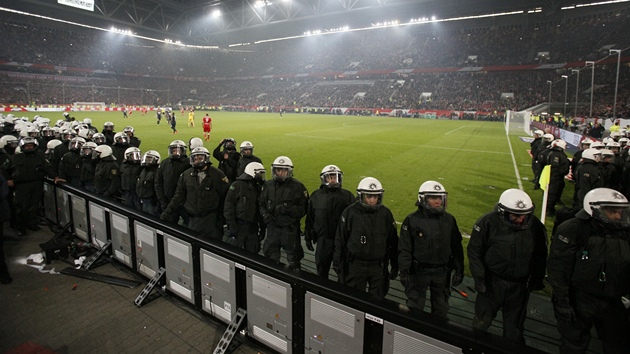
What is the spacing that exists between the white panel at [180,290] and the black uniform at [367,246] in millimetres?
1994

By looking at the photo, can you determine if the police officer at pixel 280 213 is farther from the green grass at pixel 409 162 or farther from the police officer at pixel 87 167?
the police officer at pixel 87 167

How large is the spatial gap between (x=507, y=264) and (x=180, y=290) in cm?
410

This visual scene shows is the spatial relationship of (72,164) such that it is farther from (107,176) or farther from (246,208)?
(246,208)

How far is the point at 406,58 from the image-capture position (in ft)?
228

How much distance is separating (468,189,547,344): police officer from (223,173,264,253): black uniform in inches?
134

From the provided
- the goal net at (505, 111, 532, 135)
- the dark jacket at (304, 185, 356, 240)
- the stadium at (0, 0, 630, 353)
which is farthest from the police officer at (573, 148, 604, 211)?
the goal net at (505, 111, 532, 135)

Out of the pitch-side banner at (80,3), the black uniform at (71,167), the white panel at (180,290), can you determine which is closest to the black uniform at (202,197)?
the white panel at (180,290)

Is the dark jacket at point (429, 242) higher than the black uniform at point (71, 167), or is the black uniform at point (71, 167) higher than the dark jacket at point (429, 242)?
the black uniform at point (71, 167)

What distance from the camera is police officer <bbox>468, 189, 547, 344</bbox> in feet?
12.7

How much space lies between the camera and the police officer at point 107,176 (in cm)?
809

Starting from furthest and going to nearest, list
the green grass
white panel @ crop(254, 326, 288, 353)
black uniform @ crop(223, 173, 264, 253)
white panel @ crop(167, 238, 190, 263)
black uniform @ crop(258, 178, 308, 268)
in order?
the green grass
black uniform @ crop(223, 173, 264, 253)
black uniform @ crop(258, 178, 308, 268)
white panel @ crop(167, 238, 190, 263)
white panel @ crop(254, 326, 288, 353)

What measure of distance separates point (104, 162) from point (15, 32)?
2867 inches

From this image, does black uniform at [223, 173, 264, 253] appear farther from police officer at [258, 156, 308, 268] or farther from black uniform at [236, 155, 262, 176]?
black uniform at [236, 155, 262, 176]

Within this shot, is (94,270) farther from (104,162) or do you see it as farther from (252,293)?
(252,293)
